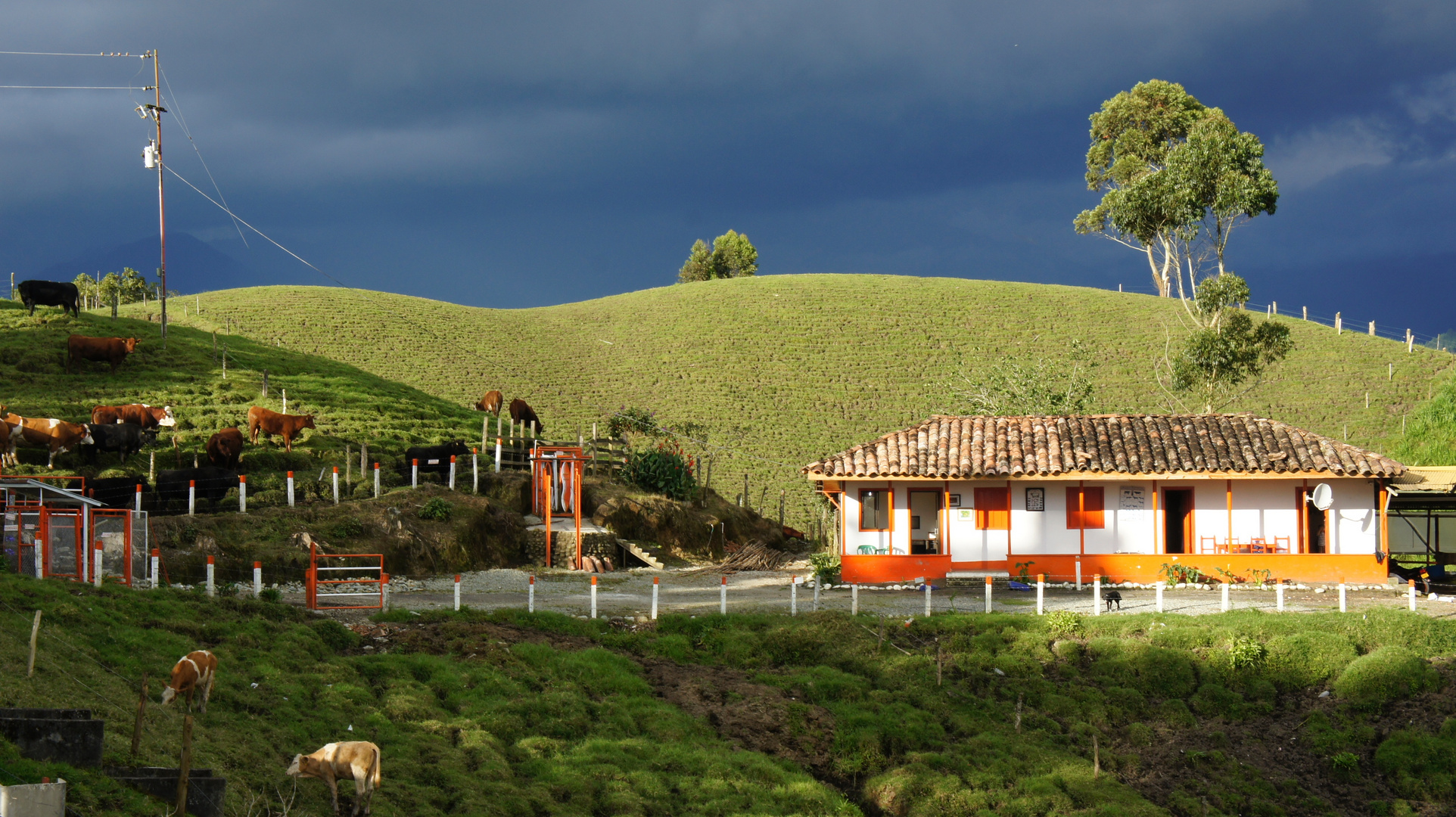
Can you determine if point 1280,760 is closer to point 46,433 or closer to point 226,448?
point 226,448

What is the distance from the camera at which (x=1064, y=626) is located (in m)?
19.3

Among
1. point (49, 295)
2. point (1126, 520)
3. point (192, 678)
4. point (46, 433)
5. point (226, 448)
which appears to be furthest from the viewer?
point (49, 295)

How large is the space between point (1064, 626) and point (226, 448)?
22.7 metres

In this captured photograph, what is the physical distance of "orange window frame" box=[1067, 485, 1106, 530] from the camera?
87.5 feet

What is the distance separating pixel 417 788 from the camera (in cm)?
1126

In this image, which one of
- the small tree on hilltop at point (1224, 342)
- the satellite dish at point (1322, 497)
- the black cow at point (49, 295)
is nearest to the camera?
the satellite dish at point (1322, 497)

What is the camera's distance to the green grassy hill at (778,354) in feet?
179

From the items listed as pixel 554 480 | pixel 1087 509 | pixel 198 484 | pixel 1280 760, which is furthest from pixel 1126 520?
pixel 198 484

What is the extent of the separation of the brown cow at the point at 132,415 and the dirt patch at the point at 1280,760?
28605mm

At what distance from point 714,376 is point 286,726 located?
51.8 meters

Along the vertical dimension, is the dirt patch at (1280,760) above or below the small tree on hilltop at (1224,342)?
below

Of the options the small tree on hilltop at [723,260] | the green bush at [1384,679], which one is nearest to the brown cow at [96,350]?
the green bush at [1384,679]

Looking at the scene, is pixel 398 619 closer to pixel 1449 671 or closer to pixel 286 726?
pixel 286 726

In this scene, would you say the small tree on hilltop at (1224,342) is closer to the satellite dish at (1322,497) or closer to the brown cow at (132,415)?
the satellite dish at (1322,497)
